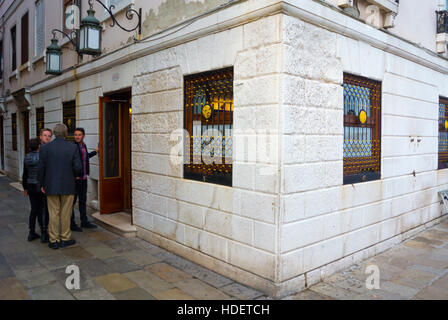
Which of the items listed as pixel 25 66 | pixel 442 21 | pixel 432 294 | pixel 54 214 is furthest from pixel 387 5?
pixel 25 66

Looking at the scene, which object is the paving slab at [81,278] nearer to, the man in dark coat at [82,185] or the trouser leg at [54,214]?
the trouser leg at [54,214]

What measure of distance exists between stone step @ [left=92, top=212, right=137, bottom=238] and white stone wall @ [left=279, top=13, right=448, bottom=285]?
3166mm

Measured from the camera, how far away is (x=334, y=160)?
444cm

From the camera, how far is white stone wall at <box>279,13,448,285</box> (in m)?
3.84

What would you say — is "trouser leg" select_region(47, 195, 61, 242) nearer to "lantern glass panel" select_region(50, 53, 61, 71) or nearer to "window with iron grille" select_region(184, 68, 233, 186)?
"window with iron grille" select_region(184, 68, 233, 186)

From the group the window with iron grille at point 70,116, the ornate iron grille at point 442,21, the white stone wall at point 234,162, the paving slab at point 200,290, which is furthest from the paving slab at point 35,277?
the ornate iron grille at point 442,21

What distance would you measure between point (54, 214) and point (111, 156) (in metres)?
→ 2.13

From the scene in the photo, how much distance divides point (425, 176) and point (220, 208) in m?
4.23

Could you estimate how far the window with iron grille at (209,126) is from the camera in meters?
4.50

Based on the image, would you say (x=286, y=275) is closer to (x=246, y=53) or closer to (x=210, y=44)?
(x=246, y=53)

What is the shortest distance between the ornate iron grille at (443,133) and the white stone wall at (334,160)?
1325 millimetres
